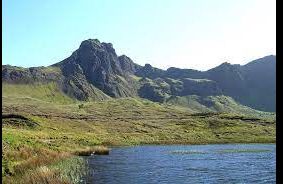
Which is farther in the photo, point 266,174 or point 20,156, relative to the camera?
point 266,174

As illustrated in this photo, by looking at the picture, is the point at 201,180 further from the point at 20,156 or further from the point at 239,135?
the point at 239,135

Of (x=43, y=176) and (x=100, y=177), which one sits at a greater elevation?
(x=43, y=176)

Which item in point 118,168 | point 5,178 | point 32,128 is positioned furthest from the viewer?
point 32,128

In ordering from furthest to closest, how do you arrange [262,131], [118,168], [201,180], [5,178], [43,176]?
[262,131] < [118,168] < [201,180] < [5,178] < [43,176]

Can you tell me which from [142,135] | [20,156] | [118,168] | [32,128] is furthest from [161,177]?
[142,135]

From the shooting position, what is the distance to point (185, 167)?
6219 centimetres

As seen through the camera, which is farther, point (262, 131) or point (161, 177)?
point (262, 131)

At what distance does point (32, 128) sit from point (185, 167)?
102m

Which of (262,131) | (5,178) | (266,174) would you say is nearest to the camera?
(5,178)

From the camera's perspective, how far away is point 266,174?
52.8m
